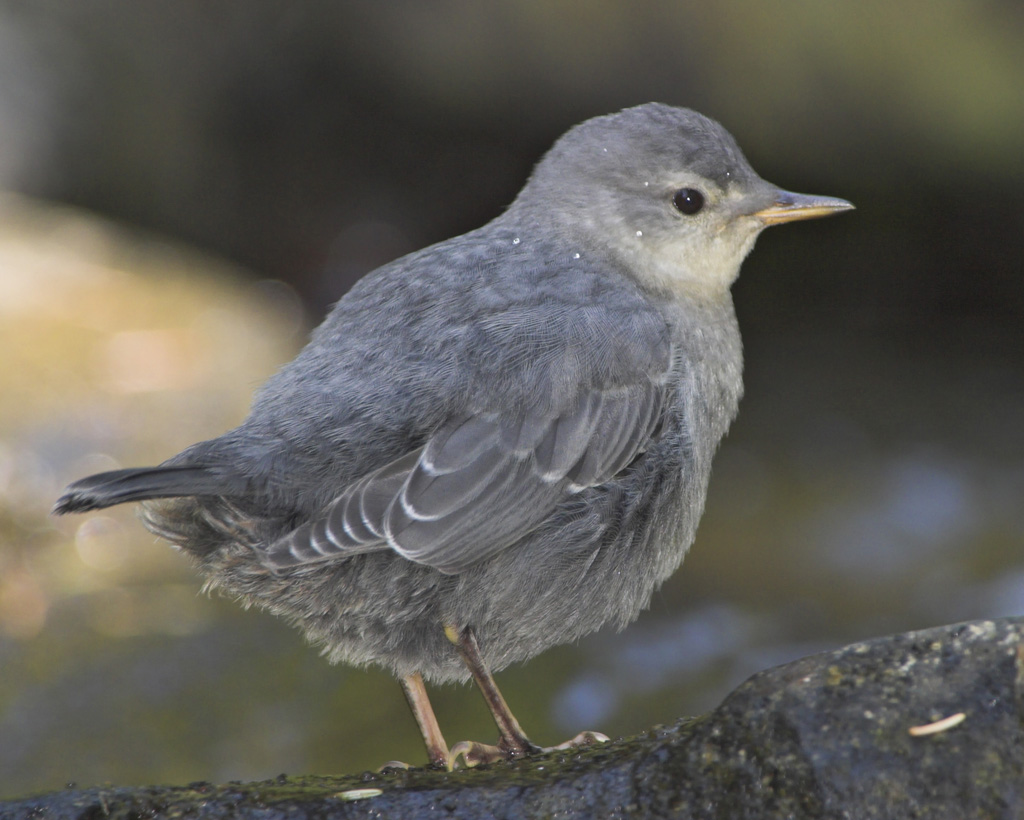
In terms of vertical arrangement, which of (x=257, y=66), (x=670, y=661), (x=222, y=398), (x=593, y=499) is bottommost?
(x=670, y=661)

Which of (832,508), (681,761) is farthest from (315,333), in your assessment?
(832,508)

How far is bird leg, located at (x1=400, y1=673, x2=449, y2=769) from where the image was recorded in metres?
3.59

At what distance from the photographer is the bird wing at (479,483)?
3.00 m

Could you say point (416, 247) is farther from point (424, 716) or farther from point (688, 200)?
point (424, 716)

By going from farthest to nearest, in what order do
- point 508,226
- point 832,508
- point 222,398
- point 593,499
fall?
1. point 832,508
2. point 222,398
3. point 508,226
4. point 593,499

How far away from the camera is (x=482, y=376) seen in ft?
10.5

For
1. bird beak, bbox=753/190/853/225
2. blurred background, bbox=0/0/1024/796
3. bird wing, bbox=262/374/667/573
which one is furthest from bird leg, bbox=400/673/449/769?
bird beak, bbox=753/190/853/225

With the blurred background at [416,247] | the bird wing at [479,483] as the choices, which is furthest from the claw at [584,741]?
the blurred background at [416,247]

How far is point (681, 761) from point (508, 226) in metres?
2.08

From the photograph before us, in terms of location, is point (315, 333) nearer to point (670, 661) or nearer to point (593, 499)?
point (593, 499)

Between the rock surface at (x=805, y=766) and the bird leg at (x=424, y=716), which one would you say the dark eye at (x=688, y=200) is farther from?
the rock surface at (x=805, y=766)

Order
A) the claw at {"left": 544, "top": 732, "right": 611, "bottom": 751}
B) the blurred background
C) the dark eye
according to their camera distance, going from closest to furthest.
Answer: the claw at {"left": 544, "top": 732, "right": 611, "bottom": 751} → the dark eye → the blurred background

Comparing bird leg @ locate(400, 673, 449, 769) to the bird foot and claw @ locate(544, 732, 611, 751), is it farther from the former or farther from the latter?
claw @ locate(544, 732, 611, 751)

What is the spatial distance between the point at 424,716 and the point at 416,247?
606 cm
